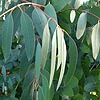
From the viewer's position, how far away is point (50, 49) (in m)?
0.72

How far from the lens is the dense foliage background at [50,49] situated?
639mm

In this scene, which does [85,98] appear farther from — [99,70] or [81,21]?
[81,21]

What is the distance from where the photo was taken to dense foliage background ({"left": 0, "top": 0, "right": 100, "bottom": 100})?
0.64 m

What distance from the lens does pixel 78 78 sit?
0.94 m

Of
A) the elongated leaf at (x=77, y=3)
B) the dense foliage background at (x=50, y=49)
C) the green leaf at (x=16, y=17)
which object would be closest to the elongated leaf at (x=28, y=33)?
the dense foliage background at (x=50, y=49)

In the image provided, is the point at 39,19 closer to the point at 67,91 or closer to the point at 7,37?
the point at 7,37

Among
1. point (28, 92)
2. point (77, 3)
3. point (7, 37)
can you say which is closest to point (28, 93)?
point (28, 92)

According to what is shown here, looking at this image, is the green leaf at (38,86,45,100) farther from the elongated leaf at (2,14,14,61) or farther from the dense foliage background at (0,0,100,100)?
the elongated leaf at (2,14,14,61)

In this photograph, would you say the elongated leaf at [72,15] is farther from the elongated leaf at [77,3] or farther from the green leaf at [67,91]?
the green leaf at [67,91]

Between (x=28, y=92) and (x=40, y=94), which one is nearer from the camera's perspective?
(x=40, y=94)

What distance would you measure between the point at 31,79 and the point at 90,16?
239mm

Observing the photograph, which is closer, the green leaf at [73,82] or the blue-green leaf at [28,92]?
the blue-green leaf at [28,92]

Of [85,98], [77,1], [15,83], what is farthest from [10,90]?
[77,1]

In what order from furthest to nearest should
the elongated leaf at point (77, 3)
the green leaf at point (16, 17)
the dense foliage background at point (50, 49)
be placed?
the elongated leaf at point (77, 3) → the green leaf at point (16, 17) → the dense foliage background at point (50, 49)
